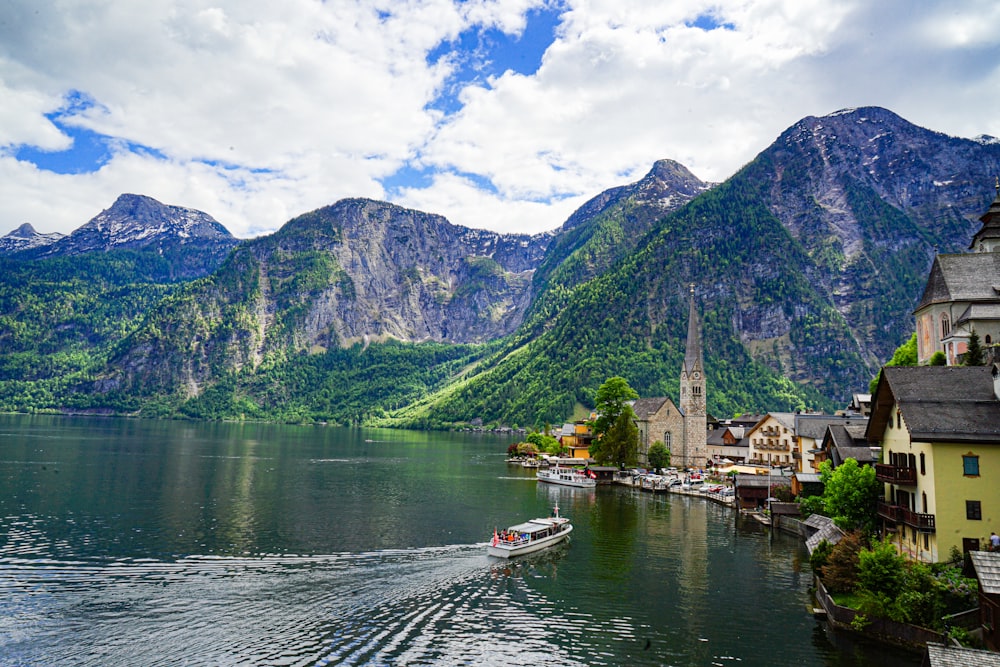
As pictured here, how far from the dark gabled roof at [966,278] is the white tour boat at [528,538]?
163 ft

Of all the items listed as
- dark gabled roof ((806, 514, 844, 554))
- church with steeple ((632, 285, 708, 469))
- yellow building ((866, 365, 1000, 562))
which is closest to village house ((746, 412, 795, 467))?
church with steeple ((632, 285, 708, 469))

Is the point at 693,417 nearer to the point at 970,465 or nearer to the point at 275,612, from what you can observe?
the point at 970,465

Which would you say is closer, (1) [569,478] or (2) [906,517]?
(2) [906,517]

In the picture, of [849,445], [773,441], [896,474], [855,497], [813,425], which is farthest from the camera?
[773,441]

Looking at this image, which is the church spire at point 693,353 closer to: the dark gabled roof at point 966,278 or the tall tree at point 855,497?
the dark gabled roof at point 966,278

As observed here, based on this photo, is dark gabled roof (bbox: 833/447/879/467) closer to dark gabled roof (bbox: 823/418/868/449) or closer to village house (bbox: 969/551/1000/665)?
dark gabled roof (bbox: 823/418/868/449)

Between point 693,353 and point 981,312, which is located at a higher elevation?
point 693,353

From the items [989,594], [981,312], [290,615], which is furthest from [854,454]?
[290,615]

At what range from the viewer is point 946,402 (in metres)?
42.7

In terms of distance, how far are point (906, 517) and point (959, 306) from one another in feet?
131

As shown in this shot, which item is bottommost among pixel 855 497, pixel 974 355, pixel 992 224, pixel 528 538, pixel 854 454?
pixel 528 538

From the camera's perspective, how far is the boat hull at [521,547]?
200 feet

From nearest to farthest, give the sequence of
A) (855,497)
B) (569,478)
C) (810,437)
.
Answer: (855,497)
(810,437)
(569,478)

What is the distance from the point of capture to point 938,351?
72.8 m
